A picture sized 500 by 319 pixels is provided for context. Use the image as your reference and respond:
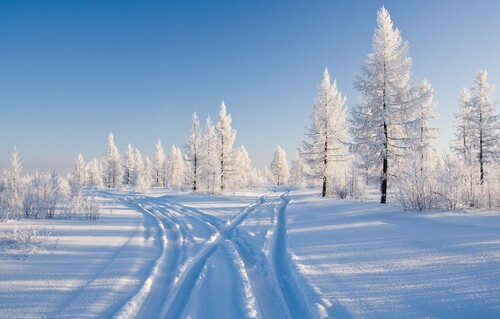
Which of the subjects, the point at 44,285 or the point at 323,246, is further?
the point at 323,246

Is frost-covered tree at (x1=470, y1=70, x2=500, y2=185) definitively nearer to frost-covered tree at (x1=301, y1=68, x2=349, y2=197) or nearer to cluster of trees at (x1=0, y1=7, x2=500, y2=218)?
cluster of trees at (x1=0, y1=7, x2=500, y2=218)

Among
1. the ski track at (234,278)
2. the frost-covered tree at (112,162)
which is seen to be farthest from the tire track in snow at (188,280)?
the frost-covered tree at (112,162)

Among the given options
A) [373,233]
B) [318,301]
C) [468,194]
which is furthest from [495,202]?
[318,301]

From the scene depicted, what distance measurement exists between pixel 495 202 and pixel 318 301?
1208 cm

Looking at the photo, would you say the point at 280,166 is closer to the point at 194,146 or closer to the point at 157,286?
the point at 194,146

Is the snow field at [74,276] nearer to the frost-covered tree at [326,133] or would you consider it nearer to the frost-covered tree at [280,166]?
the frost-covered tree at [326,133]

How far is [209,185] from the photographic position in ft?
105

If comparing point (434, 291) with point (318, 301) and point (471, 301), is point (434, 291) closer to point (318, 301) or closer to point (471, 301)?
point (471, 301)

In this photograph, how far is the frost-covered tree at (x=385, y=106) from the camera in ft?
57.5

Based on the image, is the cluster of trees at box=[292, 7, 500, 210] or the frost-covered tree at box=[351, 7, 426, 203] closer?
the cluster of trees at box=[292, 7, 500, 210]

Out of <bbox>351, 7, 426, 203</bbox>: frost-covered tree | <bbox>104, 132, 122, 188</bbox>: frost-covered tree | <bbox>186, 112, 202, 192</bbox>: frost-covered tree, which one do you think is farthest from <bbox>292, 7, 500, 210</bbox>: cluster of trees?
<bbox>104, 132, 122, 188</bbox>: frost-covered tree

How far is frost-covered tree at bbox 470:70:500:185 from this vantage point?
2938 centimetres

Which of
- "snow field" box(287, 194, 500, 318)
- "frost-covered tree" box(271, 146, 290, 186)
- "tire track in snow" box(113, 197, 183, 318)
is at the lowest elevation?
"tire track in snow" box(113, 197, 183, 318)

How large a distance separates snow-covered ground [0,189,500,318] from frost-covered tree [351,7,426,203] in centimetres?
935
